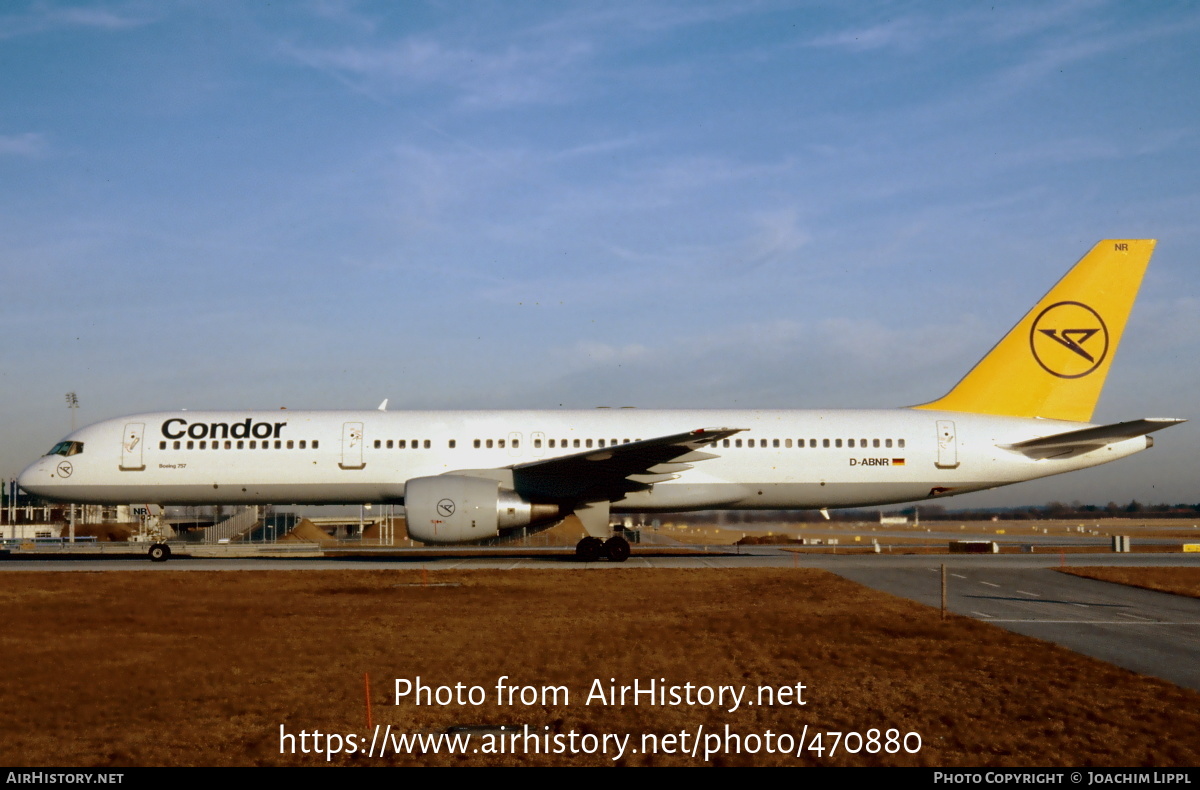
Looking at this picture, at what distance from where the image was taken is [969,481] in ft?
80.7

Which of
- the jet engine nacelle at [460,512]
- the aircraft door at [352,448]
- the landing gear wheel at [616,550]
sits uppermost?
the aircraft door at [352,448]

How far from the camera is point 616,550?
23.5 metres

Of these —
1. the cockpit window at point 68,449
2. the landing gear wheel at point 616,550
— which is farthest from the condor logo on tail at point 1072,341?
the cockpit window at point 68,449

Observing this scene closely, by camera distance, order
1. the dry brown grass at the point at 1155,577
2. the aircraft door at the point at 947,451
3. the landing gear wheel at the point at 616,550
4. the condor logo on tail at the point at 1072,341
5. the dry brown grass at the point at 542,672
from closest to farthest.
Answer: the dry brown grass at the point at 542,672
the dry brown grass at the point at 1155,577
the landing gear wheel at the point at 616,550
the aircraft door at the point at 947,451
the condor logo on tail at the point at 1072,341

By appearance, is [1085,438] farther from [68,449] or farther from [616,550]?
[68,449]

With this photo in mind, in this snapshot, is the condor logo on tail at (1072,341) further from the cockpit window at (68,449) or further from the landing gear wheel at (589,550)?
the cockpit window at (68,449)

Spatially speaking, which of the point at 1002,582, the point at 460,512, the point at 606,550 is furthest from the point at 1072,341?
the point at 460,512

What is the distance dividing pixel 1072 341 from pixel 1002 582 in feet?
34.3

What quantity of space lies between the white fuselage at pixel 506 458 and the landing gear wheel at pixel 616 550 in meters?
1.10

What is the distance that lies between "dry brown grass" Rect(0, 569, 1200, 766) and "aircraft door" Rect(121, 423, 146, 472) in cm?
929

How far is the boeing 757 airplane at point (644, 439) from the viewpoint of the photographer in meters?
24.2

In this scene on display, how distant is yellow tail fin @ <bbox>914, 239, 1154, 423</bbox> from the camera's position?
25.3 m

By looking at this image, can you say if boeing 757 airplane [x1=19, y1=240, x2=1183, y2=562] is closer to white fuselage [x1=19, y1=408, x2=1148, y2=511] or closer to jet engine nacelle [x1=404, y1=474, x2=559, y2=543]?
white fuselage [x1=19, y1=408, x2=1148, y2=511]
